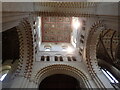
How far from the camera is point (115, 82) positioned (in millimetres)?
9953

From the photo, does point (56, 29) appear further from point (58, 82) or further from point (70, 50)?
point (58, 82)

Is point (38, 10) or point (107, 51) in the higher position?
point (38, 10)

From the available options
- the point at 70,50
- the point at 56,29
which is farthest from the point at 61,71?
the point at 56,29

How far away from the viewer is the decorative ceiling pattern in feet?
50.0

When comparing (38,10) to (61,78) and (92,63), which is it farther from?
(61,78)

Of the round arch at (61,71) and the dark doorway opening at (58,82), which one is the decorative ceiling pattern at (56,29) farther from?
the round arch at (61,71)

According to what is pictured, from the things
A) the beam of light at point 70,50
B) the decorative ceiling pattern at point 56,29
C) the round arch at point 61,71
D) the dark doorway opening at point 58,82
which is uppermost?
the decorative ceiling pattern at point 56,29

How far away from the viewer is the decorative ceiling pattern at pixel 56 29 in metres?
15.2

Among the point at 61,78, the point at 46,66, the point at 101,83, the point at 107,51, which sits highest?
the point at 107,51

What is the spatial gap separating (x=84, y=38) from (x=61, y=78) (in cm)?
462

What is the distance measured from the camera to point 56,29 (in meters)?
15.5

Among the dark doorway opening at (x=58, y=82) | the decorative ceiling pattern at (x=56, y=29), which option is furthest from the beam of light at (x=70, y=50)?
the dark doorway opening at (x=58, y=82)

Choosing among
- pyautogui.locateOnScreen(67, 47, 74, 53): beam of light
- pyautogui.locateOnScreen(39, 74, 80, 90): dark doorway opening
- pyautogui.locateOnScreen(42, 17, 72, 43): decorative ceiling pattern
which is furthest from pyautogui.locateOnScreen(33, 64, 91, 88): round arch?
pyautogui.locateOnScreen(42, 17, 72, 43): decorative ceiling pattern

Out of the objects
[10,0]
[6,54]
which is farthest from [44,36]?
[10,0]
